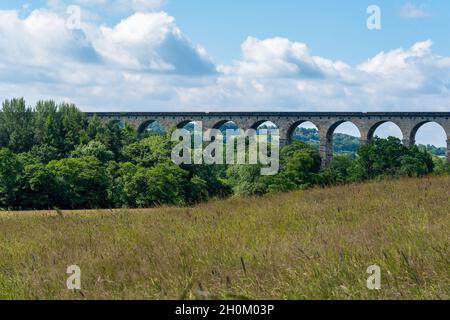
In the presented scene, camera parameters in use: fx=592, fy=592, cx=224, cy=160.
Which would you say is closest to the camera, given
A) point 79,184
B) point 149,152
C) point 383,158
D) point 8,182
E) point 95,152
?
point 8,182

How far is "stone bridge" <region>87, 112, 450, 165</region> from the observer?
69000 mm

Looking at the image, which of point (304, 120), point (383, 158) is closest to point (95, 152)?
point (304, 120)

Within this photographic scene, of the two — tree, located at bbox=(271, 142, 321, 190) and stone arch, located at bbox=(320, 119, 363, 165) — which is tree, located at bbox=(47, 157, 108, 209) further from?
stone arch, located at bbox=(320, 119, 363, 165)

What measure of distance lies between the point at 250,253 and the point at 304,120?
236 feet

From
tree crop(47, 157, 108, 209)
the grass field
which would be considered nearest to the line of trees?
tree crop(47, 157, 108, 209)

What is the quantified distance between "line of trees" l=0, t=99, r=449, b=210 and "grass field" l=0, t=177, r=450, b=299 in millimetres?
29110

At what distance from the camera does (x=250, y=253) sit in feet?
19.9

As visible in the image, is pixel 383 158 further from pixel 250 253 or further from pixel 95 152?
pixel 250 253

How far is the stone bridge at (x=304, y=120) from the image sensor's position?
6900cm

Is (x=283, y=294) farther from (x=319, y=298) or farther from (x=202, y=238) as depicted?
(x=202, y=238)
